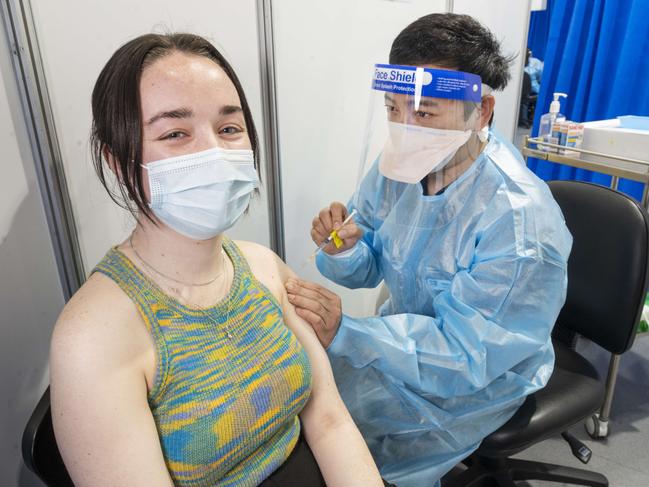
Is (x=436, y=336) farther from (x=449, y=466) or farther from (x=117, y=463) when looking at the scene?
(x=117, y=463)

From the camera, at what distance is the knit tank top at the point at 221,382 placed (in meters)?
0.80

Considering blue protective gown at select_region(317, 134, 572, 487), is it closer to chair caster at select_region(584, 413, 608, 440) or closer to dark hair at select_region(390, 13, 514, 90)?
dark hair at select_region(390, 13, 514, 90)

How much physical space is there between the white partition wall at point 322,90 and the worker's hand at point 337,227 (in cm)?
26

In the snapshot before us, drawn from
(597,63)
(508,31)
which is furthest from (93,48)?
(597,63)

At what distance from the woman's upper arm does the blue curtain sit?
2494 millimetres

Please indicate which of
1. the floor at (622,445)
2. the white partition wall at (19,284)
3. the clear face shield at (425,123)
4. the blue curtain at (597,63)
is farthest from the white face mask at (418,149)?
the blue curtain at (597,63)

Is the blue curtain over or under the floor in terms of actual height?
over

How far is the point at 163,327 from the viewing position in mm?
817

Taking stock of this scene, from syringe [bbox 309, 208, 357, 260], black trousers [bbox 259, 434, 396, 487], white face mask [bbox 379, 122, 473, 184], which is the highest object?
white face mask [bbox 379, 122, 473, 184]

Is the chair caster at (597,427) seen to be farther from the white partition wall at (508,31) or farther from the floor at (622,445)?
the white partition wall at (508,31)

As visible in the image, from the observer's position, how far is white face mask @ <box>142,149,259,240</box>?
805 mm

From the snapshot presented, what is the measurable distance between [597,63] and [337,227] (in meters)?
2.33

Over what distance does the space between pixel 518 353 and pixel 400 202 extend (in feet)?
1.61

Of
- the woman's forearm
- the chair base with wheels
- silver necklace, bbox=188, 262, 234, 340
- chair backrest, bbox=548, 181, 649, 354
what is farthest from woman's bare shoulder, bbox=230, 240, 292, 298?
chair backrest, bbox=548, 181, 649, 354
